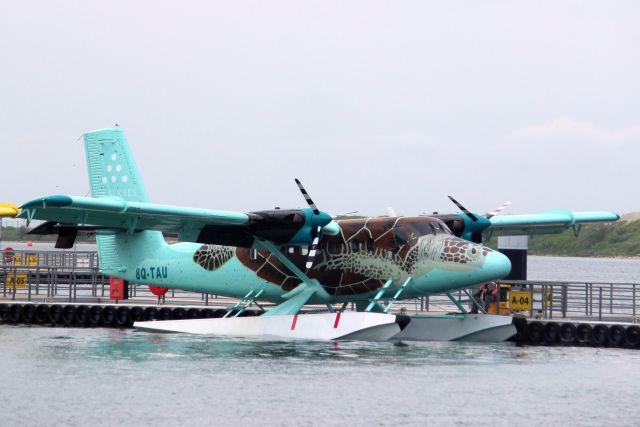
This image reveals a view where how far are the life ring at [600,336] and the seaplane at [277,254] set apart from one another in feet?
13.6

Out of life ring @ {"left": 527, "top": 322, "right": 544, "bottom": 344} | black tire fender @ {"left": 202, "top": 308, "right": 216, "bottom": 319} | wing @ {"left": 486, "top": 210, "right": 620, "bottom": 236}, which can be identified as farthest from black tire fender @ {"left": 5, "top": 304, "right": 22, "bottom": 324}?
life ring @ {"left": 527, "top": 322, "right": 544, "bottom": 344}

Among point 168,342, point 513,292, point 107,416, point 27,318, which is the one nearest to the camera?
point 107,416

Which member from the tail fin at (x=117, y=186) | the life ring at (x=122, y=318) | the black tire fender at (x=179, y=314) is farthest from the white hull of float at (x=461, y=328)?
the life ring at (x=122, y=318)

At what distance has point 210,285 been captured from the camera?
32.1 metres

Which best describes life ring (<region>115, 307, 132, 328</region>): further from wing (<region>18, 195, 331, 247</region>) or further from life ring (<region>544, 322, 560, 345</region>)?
life ring (<region>544, 322, 560, 345</region>)

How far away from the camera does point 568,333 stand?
105ft

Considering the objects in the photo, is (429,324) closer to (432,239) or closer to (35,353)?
(432,239)

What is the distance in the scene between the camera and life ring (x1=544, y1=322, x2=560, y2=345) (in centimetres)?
3206

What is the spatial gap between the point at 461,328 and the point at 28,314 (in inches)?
608

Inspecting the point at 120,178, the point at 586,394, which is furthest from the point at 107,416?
the point at 120,178

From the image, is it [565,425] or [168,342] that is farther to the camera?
[168,342]

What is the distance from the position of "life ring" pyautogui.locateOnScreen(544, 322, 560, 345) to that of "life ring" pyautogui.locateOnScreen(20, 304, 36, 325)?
1676cm

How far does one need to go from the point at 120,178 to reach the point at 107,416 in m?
14.4

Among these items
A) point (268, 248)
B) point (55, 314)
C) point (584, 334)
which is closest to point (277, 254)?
point (268, 248)
